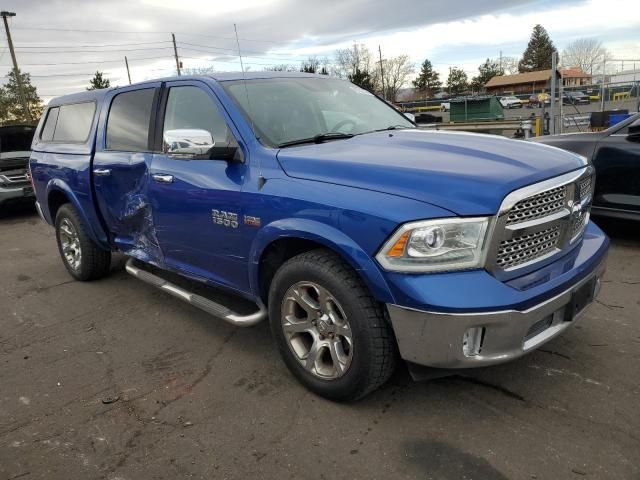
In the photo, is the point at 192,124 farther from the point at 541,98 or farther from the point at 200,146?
the point at 541,98

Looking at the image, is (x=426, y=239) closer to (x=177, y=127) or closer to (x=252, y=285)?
(x=252, y=285)

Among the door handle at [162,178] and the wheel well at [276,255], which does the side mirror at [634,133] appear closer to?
the wheel well at [276,255]

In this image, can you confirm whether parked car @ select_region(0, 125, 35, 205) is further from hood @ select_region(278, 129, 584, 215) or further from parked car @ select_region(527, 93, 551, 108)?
parked car @ select_region(527, 93, 551, 108)

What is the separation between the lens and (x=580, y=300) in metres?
2.81

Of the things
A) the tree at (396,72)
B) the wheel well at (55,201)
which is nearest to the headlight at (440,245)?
→ the wheel well at (55,201)

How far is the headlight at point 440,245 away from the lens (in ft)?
7.85

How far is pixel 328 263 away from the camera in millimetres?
2738

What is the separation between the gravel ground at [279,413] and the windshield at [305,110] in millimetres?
1548

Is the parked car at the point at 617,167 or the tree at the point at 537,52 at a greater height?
the tree at the point at 537,52

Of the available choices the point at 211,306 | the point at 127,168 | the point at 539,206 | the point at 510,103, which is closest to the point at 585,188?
the point at 539,206

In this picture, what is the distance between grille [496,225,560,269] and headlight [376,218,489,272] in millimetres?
142

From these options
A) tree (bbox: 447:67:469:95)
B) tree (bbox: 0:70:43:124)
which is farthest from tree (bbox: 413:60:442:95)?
tree (bbox: 0:70:43:124)

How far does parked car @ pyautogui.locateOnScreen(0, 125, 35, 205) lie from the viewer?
10070 millimetres

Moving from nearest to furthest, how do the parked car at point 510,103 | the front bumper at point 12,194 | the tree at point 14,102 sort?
the front bumper at point 12,194
the tree at point 14,102
the parked car at point 510,103
